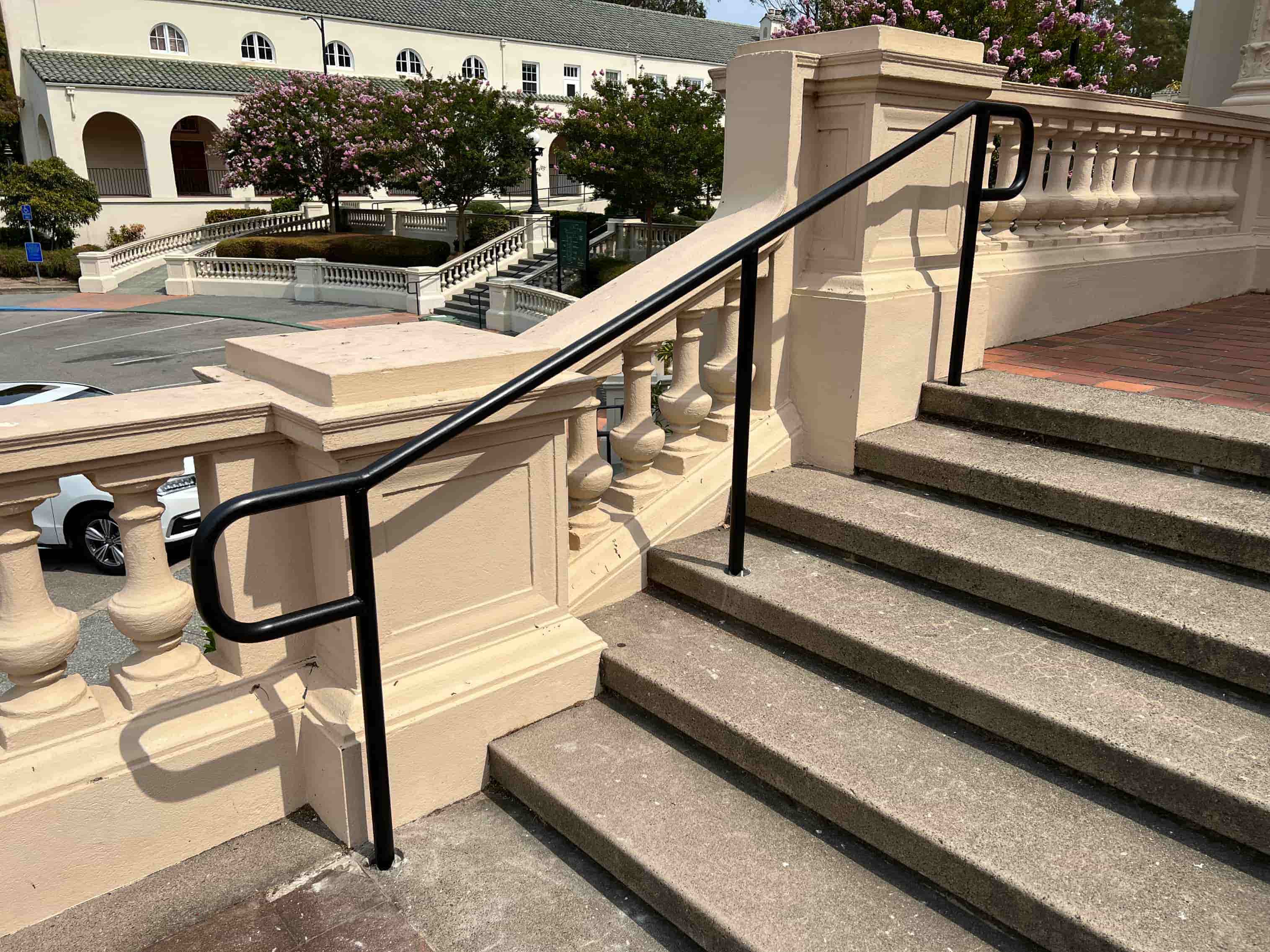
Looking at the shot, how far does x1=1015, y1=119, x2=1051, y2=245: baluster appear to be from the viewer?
4.77 meters

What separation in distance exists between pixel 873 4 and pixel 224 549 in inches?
656

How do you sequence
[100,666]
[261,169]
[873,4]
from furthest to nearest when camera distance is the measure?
[261,169], [873,4], [100,666]

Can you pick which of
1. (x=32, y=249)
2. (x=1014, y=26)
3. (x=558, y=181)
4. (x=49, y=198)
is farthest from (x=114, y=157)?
(x=1014, y=26)

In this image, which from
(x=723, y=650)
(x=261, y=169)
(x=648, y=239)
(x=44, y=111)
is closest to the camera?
(x=723, y=650)

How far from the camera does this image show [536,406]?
9.07 ft

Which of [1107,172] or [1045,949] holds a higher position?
[1107,172]

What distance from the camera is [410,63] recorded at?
49.1 metres

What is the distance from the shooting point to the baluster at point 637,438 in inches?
135

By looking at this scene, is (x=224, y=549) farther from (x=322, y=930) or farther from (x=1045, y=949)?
(x=1045, y=949)

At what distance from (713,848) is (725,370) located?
198 cm

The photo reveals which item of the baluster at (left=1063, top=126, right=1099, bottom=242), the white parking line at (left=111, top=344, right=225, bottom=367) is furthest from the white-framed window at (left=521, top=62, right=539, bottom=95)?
the baluster at (left=1063, top=126, right=1099, bottom=242)

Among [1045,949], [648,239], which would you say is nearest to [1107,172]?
[1045,949]

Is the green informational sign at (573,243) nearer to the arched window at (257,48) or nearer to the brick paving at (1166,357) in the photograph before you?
the brick paving at (1166,357)

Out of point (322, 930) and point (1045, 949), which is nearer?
point (1045, 949)
